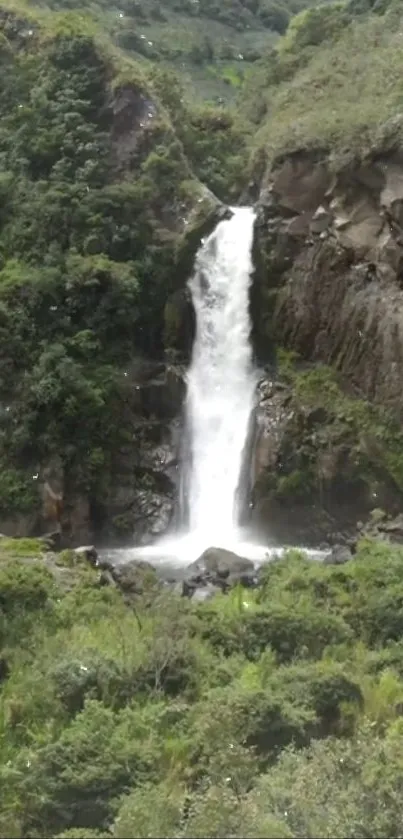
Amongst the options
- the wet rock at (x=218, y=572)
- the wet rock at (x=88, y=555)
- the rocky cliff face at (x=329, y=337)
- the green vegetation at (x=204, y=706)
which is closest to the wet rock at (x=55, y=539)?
the wet rock at (x=88, y=555)

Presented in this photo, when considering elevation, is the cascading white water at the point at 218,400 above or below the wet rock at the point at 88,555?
above

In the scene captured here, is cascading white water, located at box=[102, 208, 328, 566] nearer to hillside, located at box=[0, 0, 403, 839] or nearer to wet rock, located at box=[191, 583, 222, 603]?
hillside, located at box=[0, 0, 403, 839]

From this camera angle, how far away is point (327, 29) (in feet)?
128

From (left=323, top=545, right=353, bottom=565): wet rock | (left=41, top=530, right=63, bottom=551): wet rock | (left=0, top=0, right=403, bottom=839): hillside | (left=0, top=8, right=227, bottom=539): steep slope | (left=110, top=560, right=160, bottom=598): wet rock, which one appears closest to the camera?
(left=0, top=0, right=403, bottom=839): hillside

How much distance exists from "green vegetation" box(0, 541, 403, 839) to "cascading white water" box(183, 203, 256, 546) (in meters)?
8.51

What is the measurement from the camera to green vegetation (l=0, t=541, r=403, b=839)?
8.05 meters

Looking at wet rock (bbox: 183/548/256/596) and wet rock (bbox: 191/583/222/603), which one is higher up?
wet rock (bbox: 183/548/256/596)

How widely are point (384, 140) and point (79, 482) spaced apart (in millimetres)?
11123

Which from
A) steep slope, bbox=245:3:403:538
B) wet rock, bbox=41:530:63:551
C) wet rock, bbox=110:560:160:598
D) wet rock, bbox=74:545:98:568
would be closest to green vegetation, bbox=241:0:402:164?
steep slope, bbox=245:3:403:538

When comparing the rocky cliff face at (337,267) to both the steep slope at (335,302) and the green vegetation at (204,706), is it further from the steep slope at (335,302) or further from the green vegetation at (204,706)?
the green vegetation at (204,706)

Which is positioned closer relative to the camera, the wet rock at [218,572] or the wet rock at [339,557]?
the wet rock at [218,572]

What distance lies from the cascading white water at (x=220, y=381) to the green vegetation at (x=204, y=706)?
8.51 meters

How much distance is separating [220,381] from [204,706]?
53.2 feet

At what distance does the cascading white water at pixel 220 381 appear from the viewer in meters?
24.6
